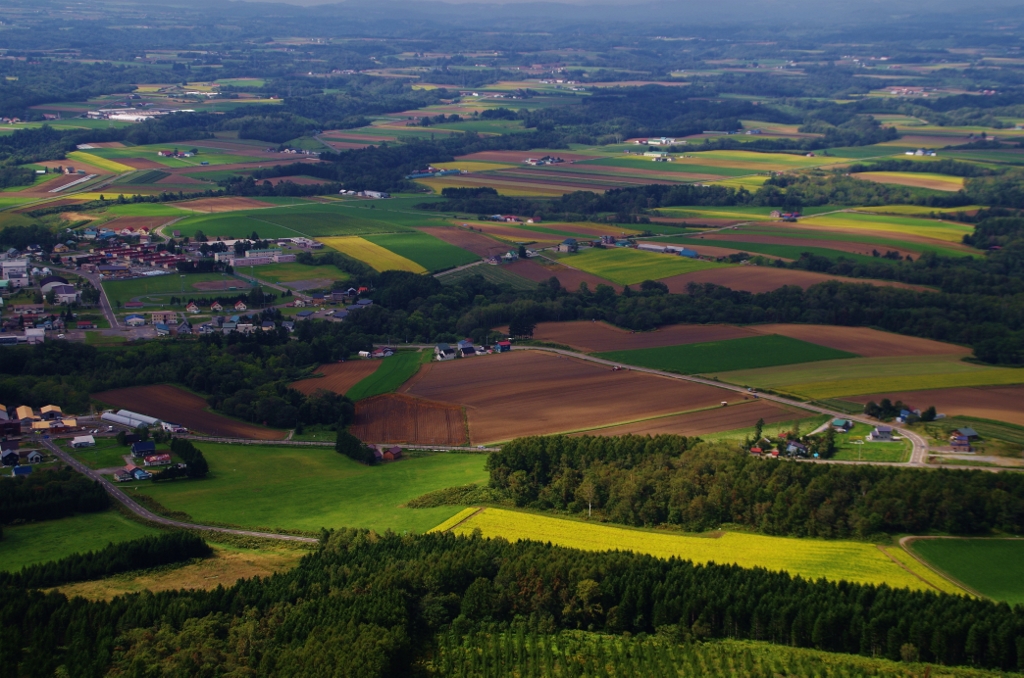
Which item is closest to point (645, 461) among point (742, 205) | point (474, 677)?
point (474, 677)

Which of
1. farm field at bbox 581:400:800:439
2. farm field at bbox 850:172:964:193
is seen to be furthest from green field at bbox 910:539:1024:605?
farm field at bbox 850:172:964:193

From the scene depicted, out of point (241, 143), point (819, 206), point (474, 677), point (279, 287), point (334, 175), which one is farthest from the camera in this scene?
point (241, 143)

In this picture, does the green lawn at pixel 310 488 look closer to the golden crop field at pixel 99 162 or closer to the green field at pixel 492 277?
the green field at pixel 492 277

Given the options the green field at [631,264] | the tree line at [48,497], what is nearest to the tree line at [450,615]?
the tree line at [48,497]

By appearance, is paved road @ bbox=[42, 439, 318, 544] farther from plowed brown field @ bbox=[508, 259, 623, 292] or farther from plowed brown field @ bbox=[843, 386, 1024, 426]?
plowed brown field @ bbox=[508, 259, 623, 292]

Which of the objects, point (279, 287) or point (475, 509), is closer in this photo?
point (475, 509)

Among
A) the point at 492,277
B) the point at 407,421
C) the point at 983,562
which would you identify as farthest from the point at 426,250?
the point at 983,562

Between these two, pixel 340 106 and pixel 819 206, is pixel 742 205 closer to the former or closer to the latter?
pixel 819 206
